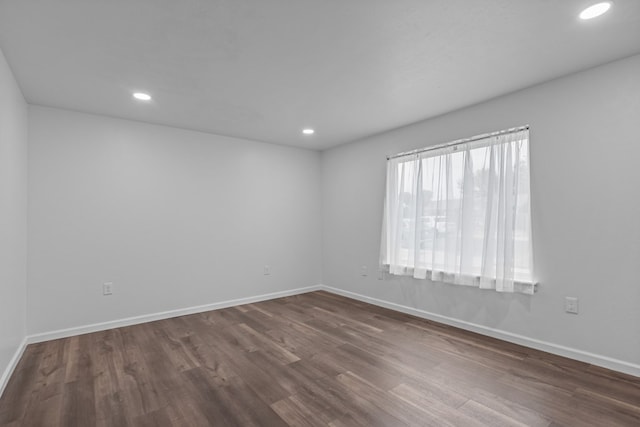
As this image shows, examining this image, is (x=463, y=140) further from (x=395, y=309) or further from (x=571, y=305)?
(x=395, y=309)

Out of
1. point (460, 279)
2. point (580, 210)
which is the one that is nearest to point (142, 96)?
point (460, 279)

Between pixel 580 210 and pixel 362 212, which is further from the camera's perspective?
pixel 362 212

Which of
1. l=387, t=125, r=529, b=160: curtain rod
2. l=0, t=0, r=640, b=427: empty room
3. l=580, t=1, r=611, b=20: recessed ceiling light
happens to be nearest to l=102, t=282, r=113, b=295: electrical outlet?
l=0, t=0, r=640, b=427: empty room

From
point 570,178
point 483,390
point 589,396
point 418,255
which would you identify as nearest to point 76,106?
point 418,255

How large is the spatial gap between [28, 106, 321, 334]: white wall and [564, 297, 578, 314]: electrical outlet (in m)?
3.54

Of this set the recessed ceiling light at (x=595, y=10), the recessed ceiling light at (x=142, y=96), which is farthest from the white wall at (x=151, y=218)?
the recessed ceiling light at (x=595, y=10)

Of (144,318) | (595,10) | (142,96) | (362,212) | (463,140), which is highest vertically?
(595,10)

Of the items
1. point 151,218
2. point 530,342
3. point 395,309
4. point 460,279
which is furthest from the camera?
point 395,309

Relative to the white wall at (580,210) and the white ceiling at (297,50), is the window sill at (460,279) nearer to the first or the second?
the white wall at (580,210)

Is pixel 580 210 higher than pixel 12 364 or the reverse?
higher

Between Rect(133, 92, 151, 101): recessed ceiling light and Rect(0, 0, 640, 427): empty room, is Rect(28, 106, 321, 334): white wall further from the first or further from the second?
Rect(133, 92, 151, 101): recessed ceiling light

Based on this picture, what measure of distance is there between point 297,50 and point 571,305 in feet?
10.2

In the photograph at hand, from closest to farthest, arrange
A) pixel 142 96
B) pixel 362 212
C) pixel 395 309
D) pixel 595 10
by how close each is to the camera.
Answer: pixel 595 10 → pixel 142 96 → pixel 395 309 → pixel 362 212

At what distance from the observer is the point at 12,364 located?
8.39 feet
